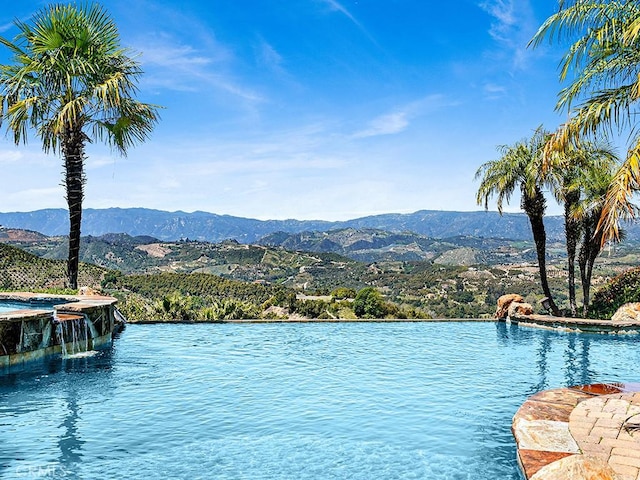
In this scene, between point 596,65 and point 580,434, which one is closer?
point 580,434

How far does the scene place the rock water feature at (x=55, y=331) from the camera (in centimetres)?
839

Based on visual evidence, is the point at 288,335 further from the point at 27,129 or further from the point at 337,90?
the point at 337,90

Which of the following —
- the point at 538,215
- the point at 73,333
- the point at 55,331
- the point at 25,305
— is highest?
the point at 538,215

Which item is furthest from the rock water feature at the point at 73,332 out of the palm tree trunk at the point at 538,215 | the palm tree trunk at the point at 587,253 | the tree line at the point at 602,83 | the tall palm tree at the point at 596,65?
the palm tree trunk at the point at 587,253

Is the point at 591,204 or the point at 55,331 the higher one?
the point at 591,204

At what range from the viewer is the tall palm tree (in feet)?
23.9

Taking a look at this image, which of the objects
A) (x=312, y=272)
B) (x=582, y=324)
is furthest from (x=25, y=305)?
(x=312, y=272)

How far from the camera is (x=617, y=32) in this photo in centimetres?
732

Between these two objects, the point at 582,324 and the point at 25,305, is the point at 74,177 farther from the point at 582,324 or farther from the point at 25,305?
the point at 582,324

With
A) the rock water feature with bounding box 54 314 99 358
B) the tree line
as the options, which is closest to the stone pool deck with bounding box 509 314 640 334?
the tree line

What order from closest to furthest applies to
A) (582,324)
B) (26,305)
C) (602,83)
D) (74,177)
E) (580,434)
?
(580,434) < (602,83) < (26,305) < (74,177) < (582,324)

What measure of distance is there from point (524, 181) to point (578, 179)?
1.77 metres

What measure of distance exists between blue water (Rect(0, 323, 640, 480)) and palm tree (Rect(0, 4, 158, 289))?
565cm

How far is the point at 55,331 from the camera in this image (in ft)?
31.1
